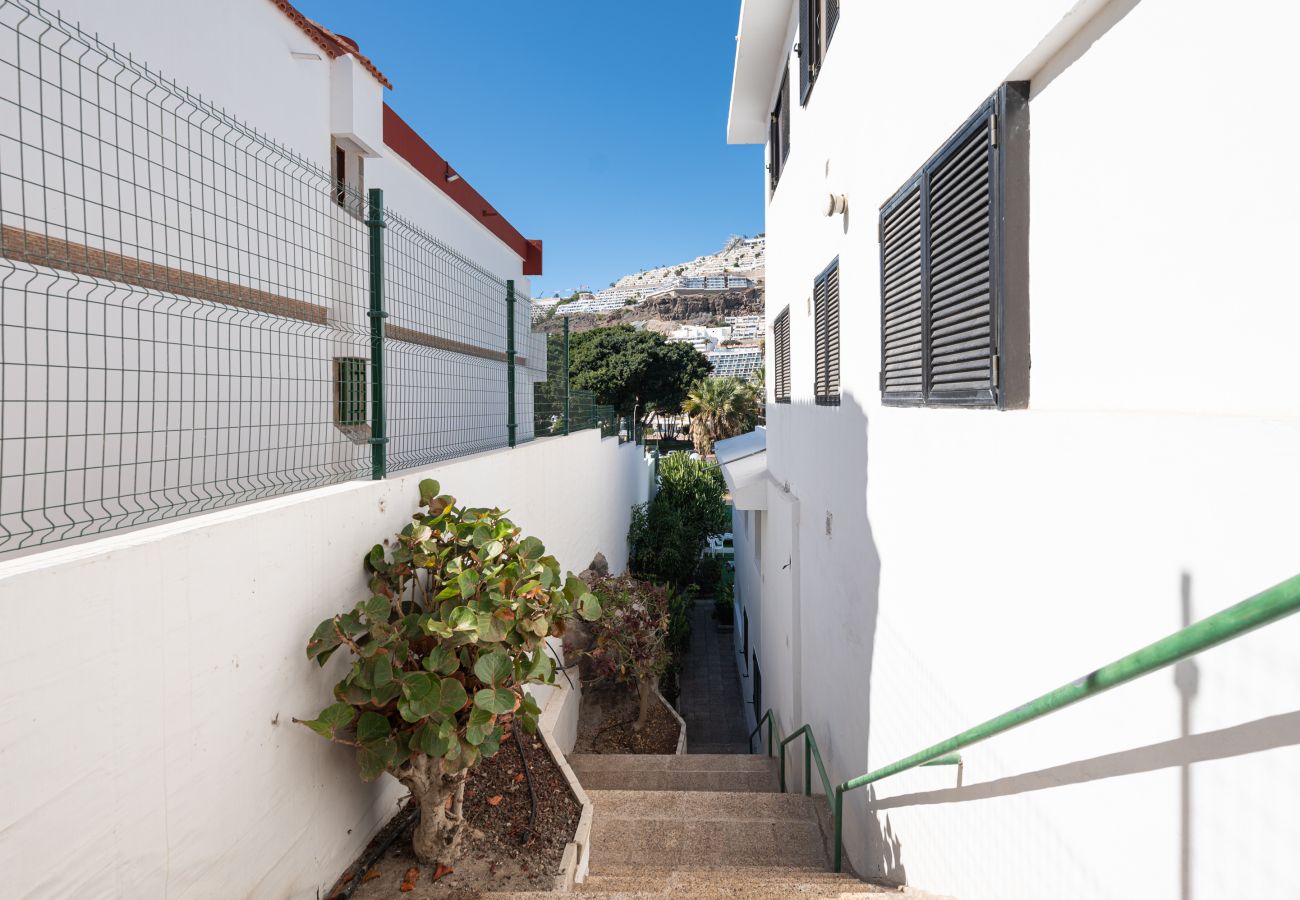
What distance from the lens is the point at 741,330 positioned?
94500mm

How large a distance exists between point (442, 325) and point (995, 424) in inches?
167

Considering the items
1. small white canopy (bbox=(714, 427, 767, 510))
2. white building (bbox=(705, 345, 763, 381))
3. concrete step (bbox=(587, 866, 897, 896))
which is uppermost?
white building (bbox=(705, 345, 763, 381))

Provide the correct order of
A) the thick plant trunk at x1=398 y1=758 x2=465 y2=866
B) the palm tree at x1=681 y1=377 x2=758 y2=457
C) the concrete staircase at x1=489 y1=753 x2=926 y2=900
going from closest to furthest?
the thick plant trunk at x1=398 y1=758 x2=465 y2=866 < the concrete staircase at x1=489 y1=753 x2=926 y2=900 < the palm tree at x1=681 y1=377 x2=758 y2=457

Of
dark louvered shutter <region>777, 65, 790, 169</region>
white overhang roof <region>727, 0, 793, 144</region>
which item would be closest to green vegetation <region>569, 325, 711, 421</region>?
white overhang roof <region>727, 0, 793, 144</region>

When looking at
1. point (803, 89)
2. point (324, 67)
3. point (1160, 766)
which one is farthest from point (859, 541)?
point (324, 67)

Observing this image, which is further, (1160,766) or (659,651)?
(659,651)

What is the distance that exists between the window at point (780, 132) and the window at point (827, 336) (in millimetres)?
2585

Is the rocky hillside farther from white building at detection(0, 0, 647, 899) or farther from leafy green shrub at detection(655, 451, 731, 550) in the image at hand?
white building at detection(0, 0, 647, 899)

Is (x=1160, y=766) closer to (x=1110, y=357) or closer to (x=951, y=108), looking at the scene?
(x=1110, y=357)

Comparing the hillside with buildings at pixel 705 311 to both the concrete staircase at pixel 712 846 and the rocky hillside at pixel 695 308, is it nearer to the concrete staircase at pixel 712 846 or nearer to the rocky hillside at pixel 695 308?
the rocky hillside at pixel 695 308

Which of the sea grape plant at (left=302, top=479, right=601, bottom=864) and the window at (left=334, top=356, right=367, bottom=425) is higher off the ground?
the window at (left=334, top=356, right=367, bottom=425)

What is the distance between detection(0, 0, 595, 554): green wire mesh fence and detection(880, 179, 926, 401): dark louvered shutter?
110 inches

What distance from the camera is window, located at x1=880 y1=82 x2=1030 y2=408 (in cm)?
241

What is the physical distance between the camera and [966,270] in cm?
283
